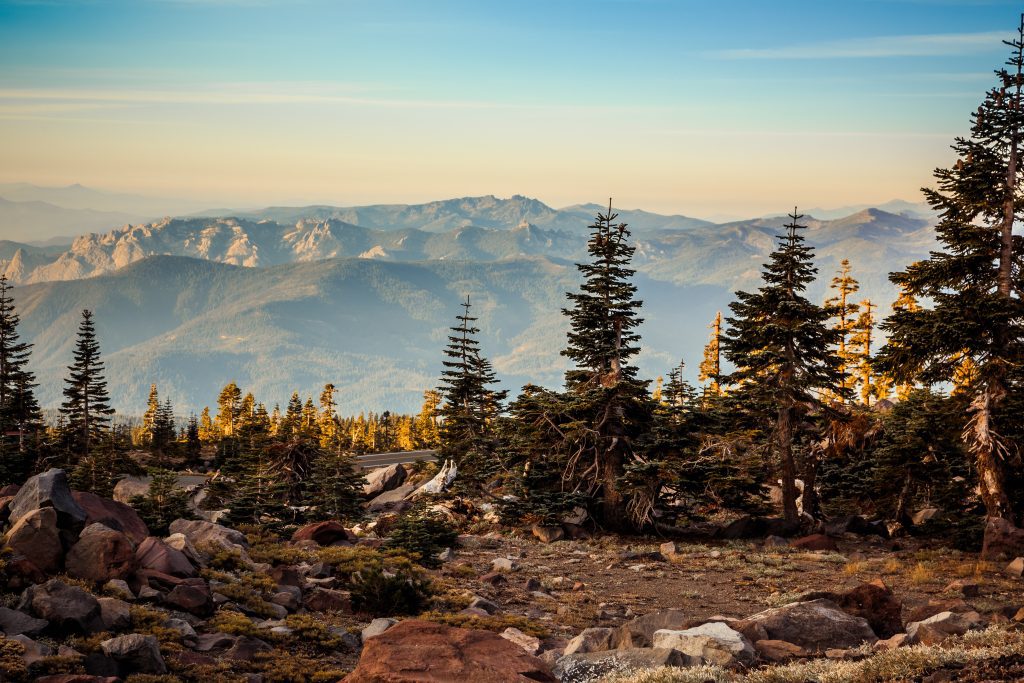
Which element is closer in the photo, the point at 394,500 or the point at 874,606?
the point at 874,606

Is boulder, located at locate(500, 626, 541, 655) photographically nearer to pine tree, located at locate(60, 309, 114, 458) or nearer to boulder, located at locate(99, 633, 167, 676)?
boulder, located at locate(99, 633, 167, 676)

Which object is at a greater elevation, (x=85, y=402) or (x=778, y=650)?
(x=778, y=650)

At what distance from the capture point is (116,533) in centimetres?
1664

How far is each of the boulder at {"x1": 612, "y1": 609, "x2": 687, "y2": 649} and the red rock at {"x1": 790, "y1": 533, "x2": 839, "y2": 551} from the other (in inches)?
572

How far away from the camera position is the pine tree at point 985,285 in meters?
25.8

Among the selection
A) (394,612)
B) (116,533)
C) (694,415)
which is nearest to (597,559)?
(694,415)

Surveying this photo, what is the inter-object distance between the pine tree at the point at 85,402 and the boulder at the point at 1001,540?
47522 mm

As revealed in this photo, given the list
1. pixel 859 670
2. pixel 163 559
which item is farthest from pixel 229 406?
pixel 859 670

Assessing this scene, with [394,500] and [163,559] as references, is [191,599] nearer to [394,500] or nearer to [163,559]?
[163,559]

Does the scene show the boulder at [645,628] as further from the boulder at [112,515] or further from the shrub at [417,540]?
the boulder at [112,515]

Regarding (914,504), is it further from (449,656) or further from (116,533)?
(116,533)

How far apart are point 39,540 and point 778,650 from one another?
1370cm

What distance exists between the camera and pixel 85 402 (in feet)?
177

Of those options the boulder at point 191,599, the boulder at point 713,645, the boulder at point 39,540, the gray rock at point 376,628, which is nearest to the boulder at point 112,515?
the boulder at point 39,540
